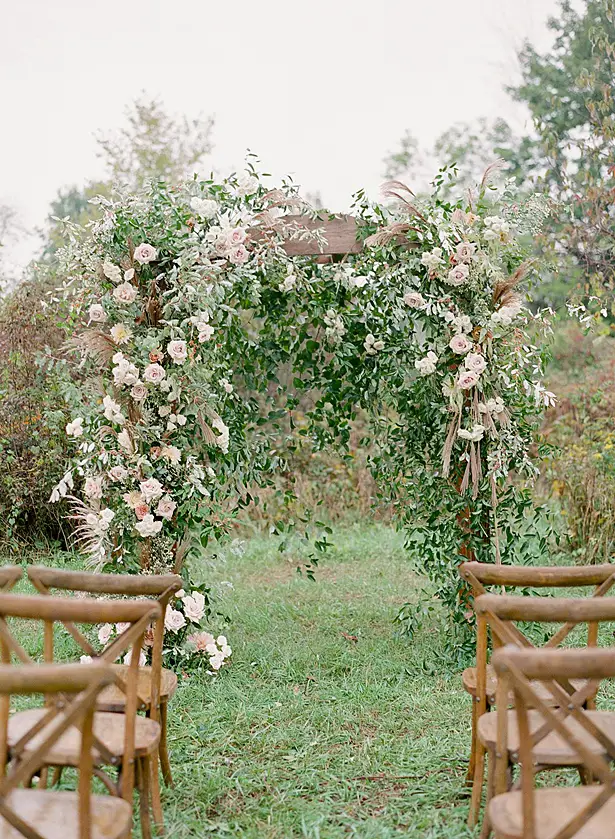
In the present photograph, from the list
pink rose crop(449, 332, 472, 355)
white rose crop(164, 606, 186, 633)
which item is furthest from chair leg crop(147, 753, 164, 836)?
pink rose crop(449, 332, 472, 355)

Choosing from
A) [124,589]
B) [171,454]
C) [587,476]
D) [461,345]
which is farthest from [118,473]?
[587,476]

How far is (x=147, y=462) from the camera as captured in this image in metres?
4.32

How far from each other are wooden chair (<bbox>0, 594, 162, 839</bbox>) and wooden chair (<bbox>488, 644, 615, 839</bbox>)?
93 centimetres

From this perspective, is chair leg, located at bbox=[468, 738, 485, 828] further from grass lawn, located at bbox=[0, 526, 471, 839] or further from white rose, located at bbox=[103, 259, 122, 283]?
white rose, located at bbox=[103, 259, 122, 283]

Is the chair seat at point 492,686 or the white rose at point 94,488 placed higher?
the white rose at point 94,488

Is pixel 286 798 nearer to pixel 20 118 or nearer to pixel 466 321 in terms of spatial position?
pixel 466 321

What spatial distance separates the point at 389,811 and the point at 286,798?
0.39 m

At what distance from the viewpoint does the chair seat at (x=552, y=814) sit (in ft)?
6.40

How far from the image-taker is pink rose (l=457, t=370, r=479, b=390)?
14.2ft

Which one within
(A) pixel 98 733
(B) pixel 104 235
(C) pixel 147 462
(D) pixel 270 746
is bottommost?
(D) pixel 270 746

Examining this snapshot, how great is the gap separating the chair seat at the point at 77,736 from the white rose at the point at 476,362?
248 cm

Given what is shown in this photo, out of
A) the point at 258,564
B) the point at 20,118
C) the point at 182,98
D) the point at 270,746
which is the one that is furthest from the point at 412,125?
the point at 270,746

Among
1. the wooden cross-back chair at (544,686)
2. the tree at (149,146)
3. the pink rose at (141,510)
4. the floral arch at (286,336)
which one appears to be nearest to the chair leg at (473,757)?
the wooden cross-back chair at (544,686)

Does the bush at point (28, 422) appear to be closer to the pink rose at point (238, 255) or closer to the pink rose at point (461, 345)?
the pink rose at point (238, 255)
